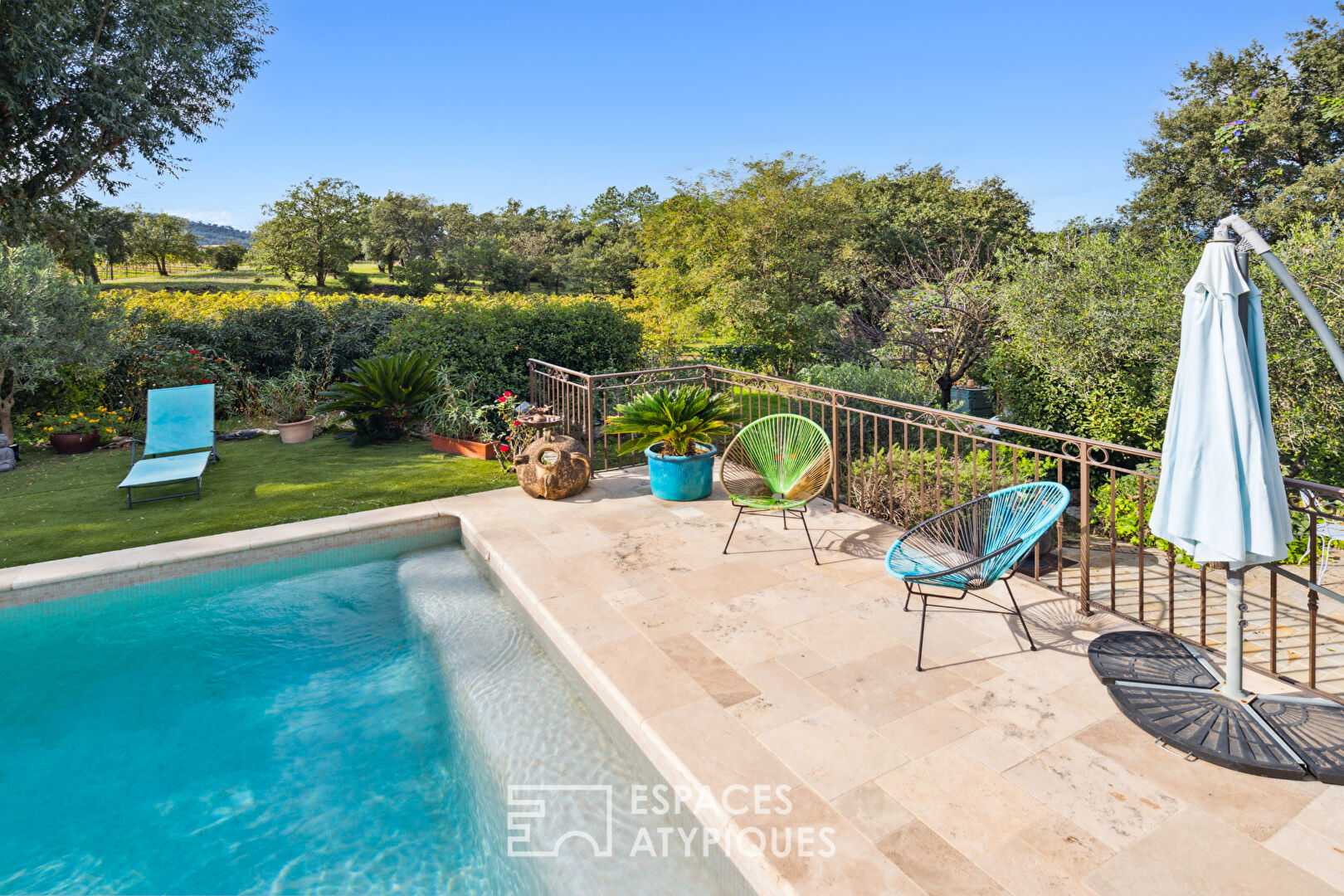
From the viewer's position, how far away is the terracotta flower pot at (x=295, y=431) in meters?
8.41

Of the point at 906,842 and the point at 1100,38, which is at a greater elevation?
the point at 1100,38

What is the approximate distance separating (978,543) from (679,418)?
266 cm

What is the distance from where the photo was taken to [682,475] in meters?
5.62

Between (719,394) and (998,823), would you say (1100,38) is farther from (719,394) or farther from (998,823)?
(998,823)

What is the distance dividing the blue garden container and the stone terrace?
118 centimetres

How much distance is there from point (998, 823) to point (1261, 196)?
2449 cm

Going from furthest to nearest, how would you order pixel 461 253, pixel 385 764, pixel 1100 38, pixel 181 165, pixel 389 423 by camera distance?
1. pixel 461 253
2. pixel 1100 38
3. pixel 181 165
4. pixel 389 423
5. pixel 385 764

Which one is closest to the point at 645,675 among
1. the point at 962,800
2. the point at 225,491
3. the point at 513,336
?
the point at 962,800

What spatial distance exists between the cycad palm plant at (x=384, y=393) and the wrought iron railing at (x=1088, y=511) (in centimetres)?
137

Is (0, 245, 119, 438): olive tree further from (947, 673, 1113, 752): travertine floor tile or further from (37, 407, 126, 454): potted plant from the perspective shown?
(947, 673, 1113, 752): travertine floor tile

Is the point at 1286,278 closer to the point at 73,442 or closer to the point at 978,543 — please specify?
the point at 978,543

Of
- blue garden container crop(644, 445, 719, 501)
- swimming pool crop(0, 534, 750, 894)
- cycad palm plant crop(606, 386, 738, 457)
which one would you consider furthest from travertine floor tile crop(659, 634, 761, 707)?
cycad palm plant crop(606, 386, 738, 457)

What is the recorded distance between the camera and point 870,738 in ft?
8.40

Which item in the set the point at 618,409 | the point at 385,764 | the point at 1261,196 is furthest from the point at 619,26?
the point at 1261,196
